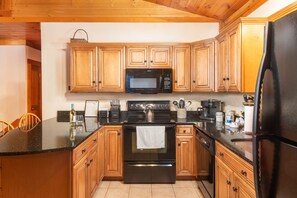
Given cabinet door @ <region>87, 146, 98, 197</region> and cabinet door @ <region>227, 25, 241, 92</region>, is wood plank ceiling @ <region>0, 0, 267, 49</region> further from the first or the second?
cabinet door @ <region>87, 146, 98, 197</region>

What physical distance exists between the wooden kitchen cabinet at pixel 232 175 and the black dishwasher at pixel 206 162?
0.33ft

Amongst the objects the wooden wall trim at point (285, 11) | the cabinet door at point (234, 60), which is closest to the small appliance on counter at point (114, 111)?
the cabinet door at point (234, 60)

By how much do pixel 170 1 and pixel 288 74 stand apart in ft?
10.7

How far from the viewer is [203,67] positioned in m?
3.56

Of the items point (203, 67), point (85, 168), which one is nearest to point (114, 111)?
point (85, 168)

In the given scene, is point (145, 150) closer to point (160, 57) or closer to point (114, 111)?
point (114, 111)

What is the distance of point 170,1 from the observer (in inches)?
146

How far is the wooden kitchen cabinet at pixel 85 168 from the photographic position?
2.07 meters

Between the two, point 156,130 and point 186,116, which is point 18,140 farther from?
point 186,116

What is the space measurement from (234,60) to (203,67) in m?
0.89

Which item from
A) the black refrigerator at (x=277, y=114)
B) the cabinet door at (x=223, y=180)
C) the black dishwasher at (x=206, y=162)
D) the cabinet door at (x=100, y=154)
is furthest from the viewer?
the cabinet door at (x=100, y=154)

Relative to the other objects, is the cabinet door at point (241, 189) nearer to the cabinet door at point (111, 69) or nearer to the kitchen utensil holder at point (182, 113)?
the kitchen utensil holder at point (182, 113)

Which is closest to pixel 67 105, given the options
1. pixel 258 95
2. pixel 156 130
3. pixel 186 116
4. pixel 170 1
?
pixel 156 130

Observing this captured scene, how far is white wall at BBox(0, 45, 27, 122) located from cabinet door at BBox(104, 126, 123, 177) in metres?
3.22
